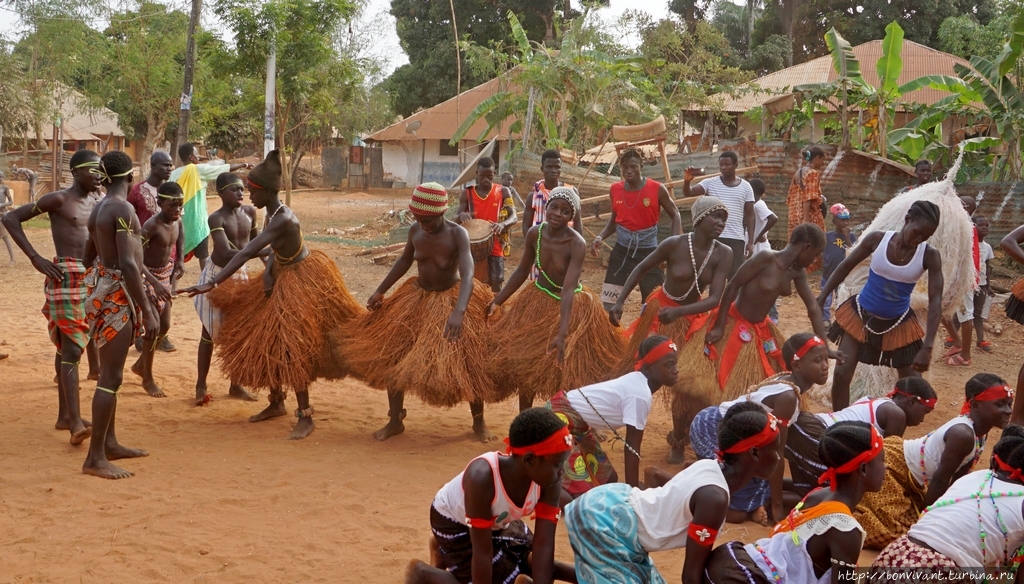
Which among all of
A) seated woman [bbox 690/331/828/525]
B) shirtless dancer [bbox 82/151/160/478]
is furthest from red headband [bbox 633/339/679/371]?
shirtless dancer [bbox 82/151/160/478]

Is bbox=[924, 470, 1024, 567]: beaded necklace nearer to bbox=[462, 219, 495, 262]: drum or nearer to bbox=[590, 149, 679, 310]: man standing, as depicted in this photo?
bbox=[590, 149, 679, 310]: man standing

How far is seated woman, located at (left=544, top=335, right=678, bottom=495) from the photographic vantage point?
4.41 metres

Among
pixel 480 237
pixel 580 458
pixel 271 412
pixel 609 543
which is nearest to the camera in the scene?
pixel 609 543

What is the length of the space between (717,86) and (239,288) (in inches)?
581

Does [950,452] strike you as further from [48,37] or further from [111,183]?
[48,37]

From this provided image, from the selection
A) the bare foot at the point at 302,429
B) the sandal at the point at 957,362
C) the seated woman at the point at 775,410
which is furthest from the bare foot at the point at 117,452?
the sandal at the point at 957,362

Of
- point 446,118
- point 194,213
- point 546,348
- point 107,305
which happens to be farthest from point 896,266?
point 446,118

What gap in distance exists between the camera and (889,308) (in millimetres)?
5684

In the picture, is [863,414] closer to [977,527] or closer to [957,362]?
[977,527]

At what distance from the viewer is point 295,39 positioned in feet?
61.2

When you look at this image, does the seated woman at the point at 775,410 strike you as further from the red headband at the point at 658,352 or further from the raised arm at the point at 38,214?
the raised arm at the point at 38,214

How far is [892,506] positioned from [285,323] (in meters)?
3.73

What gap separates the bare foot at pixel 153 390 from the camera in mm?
6812

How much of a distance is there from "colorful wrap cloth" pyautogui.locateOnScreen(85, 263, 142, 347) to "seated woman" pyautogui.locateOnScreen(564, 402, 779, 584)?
3.05 m
